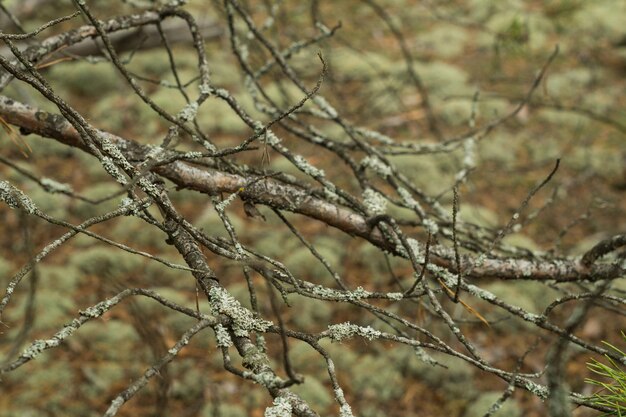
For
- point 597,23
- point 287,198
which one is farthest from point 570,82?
point 287,198

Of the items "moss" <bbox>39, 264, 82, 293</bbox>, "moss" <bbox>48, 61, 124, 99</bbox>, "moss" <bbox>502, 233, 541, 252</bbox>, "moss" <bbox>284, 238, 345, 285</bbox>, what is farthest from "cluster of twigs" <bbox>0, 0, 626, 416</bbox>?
"moss" <bbox>48, 61, 124, 99</bbox>

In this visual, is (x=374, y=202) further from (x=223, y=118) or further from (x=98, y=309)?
(x=223, y=118)

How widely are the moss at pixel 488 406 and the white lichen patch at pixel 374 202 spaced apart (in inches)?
102

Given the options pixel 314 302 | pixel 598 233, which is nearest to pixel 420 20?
pixel 598 233

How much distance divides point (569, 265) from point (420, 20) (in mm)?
8151

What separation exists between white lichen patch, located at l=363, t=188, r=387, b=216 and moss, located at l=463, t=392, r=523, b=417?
2585 millimetres

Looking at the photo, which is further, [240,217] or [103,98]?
[103,98]

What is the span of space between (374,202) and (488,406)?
2.61m

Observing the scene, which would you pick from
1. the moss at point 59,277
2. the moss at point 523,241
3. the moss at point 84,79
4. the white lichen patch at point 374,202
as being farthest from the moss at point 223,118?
the white lichen patch at point 374,202

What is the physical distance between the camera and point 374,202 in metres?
2.02

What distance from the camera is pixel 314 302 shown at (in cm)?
495

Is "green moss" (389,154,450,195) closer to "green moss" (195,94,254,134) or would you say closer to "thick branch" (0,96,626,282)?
"green moss" (195,94,254,134)

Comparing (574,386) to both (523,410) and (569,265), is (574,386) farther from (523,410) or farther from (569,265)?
(569,265)

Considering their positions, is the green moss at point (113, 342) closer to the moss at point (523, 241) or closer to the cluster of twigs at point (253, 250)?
the cluster of twigs at point (253, 250)
